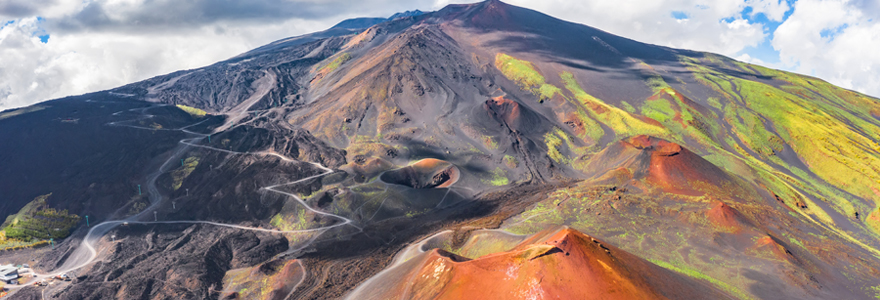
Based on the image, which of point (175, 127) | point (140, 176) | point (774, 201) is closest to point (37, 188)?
point (140, 176)

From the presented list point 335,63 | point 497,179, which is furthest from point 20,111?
point 497,179

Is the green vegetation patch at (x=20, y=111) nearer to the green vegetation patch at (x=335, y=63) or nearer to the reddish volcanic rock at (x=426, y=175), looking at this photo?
the green vegetation patch at (x=335, y=63)

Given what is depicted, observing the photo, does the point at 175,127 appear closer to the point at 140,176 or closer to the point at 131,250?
the point at 140,176

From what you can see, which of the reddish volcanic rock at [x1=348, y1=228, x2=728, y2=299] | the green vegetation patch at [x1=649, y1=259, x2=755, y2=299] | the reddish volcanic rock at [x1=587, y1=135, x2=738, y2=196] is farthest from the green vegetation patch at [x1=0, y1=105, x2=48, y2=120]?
the reddish volcanic rock at [x1=587, y1=135, x2=738, y2=196]

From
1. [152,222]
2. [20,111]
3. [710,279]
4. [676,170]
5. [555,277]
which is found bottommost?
[710,279]

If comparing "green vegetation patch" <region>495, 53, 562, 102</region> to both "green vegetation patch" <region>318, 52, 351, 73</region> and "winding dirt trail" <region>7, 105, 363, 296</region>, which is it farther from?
"winding dirt trail" <region>7, 105, 363, 296</region>

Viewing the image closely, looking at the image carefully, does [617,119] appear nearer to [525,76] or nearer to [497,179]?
[525,76]
